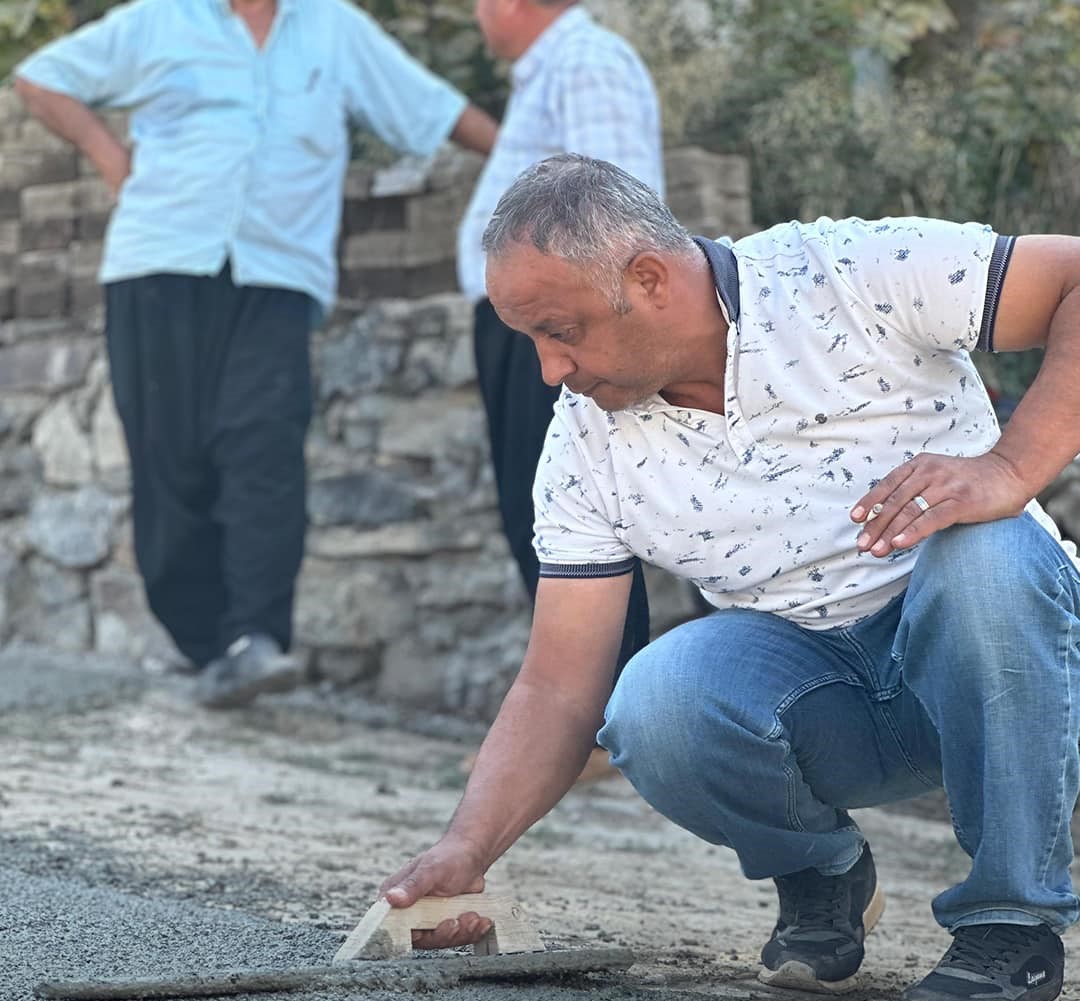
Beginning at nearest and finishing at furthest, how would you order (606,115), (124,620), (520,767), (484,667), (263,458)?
(520,767) → (606,115) → (263,458) → (484,667) → (124,620)

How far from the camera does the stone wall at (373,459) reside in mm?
5148

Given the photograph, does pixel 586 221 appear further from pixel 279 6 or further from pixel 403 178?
pixel 403 178

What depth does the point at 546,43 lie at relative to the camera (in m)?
4.27

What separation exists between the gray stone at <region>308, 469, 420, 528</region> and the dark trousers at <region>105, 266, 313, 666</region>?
1.63 ft

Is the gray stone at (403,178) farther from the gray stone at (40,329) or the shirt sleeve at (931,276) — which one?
the shirt sleeve at (931,276)

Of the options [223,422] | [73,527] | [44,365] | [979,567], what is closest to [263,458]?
[223,422]

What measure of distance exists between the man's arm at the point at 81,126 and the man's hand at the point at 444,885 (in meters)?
3.00

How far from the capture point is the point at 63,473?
5.89 metres

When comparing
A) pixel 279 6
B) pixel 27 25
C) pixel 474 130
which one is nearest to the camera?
pixel 279 6

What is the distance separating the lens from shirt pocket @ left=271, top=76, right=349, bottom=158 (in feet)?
15.6

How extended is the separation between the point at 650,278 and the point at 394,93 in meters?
2.78

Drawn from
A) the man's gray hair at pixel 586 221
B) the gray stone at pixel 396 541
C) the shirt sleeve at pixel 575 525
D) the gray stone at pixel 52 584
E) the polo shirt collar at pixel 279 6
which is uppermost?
the polo shirt collar at pixel 279 6

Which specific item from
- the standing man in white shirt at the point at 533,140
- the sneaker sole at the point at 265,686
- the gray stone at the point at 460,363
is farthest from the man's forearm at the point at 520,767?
the gray stone at the point at 460,363

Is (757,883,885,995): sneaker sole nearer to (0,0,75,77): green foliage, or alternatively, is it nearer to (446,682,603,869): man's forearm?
(446,682,603,869): man's forearm
